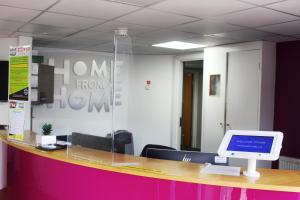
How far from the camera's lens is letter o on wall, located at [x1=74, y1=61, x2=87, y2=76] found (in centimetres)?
702

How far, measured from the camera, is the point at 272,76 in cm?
560

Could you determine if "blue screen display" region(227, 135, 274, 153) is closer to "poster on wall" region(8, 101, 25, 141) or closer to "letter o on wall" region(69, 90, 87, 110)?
"poster on wall" region(8, 101, 25, 141)

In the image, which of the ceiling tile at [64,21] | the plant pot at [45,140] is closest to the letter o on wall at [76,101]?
the ceiling tile at [64,21]

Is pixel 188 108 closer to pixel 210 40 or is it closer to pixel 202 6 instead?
pixel 210 40

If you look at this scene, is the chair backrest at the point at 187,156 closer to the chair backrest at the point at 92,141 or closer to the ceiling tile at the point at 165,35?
the chair backrest at the point at 92,141

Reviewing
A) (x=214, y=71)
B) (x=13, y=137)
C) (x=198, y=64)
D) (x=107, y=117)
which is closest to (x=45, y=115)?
(x=107, y=117)

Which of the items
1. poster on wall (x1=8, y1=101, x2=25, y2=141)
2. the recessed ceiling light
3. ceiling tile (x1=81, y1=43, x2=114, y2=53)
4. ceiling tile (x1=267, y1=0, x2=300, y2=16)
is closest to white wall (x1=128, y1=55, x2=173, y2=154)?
ceiling tile (x1=81, y1=43, x2=114, y2=53)

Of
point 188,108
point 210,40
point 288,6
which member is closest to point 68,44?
point 210,40

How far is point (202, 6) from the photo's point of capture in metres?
3.40

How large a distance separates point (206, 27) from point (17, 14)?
2.28m

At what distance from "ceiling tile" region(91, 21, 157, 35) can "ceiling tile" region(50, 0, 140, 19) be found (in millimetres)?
443

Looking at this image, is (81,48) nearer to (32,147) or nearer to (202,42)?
(202,42)

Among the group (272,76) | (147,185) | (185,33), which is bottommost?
(147,185)

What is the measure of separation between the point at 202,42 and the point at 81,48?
2.55 metres
